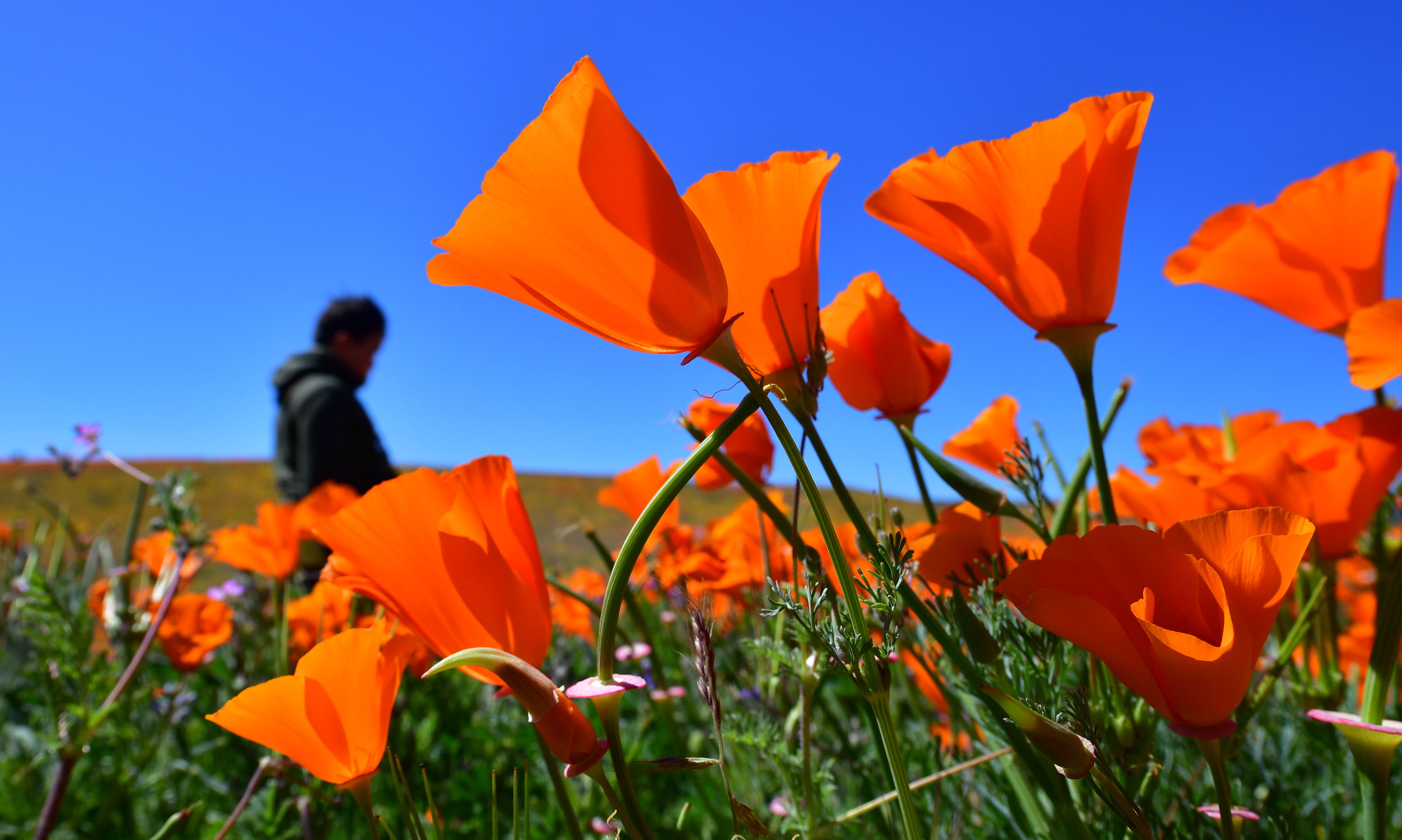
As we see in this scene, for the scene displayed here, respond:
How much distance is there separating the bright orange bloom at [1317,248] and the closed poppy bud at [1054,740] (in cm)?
55

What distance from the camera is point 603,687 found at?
0.38m

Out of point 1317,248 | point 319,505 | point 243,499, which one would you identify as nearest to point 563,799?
Answer: point 1317,248

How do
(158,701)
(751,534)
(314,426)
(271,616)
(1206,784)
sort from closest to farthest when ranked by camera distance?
(1206,784), (751,534), (158,701), (271,616), (314,426)

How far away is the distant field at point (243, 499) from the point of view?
5.33 m

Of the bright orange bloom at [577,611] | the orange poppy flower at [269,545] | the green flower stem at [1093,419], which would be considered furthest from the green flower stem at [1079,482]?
the orange poppy flower at [269,545]

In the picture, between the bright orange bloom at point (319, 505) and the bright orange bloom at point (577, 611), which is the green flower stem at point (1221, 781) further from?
the bright orange bloom at point (319, 505)

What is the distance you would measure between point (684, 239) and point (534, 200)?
82 mm

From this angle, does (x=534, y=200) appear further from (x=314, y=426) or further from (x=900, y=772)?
(x=314, y=426)

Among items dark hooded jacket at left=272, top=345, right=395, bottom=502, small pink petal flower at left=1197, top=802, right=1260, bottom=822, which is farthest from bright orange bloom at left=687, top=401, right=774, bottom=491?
dark hooded jacket at left=272, top=345, right=395, bottom=502

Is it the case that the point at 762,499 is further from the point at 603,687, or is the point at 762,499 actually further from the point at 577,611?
the point at 577,611

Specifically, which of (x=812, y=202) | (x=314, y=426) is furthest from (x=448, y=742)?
(x=314, y=426)

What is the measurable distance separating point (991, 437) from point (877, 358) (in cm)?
15

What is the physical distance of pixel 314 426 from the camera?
3.16 m

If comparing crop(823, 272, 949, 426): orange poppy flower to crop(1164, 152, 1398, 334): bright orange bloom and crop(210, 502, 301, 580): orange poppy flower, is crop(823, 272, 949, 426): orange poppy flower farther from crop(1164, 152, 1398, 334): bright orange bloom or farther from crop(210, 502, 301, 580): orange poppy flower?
crop(210, 502, 301, 580): orange poppy flower
